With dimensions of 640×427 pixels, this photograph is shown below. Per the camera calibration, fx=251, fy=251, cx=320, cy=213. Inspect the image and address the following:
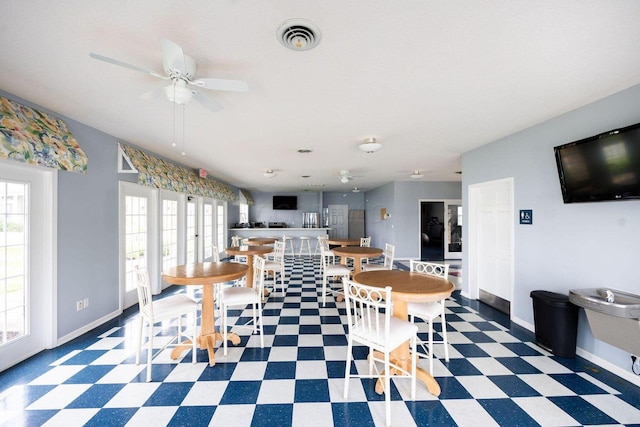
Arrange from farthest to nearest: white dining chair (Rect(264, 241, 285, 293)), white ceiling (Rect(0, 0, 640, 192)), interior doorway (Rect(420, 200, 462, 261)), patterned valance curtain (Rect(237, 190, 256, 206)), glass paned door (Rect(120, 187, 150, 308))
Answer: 1. patterned valance curtain (Rect(237, 190, 256, 206))
2. interior doorway (Rect(420, 200, 462, 261))
3. white dining chair (Rect(264, 241, 285, 293))
4. glass paned door (Rect(120, 187, 150, 308))
5. white ceiling (Rect(0, 0, 640, 192))

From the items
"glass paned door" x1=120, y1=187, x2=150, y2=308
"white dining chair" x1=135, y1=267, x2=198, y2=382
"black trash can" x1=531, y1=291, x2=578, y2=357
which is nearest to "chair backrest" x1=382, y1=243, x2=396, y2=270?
"black trash can" x1=531, y1=291, x2=578, y2=357

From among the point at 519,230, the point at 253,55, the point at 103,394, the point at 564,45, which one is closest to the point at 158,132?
the point at 253,55

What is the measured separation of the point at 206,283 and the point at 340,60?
7.63ft

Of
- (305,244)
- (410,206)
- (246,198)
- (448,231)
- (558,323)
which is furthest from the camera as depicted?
(246,198)

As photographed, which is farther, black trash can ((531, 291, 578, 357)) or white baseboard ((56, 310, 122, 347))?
white baseboard ((56, 310, 122, 347))

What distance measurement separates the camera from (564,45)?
1.68 m

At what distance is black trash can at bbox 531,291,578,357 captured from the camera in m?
2.54

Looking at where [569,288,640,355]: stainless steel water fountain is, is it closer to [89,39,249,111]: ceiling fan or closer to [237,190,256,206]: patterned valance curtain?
[89,39,249,111]: ceiling fan

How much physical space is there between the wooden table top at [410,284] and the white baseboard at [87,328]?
3386mm

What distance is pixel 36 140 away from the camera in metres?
2.44

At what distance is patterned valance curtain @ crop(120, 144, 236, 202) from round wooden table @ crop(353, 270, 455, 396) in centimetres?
379

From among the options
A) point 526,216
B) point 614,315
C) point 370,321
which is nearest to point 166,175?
point 370,321

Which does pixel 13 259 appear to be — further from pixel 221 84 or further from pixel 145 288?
pixel 221 84

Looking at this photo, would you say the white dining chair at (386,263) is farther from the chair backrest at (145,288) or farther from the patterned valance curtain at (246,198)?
the patterned valance curtain at (246,198)
